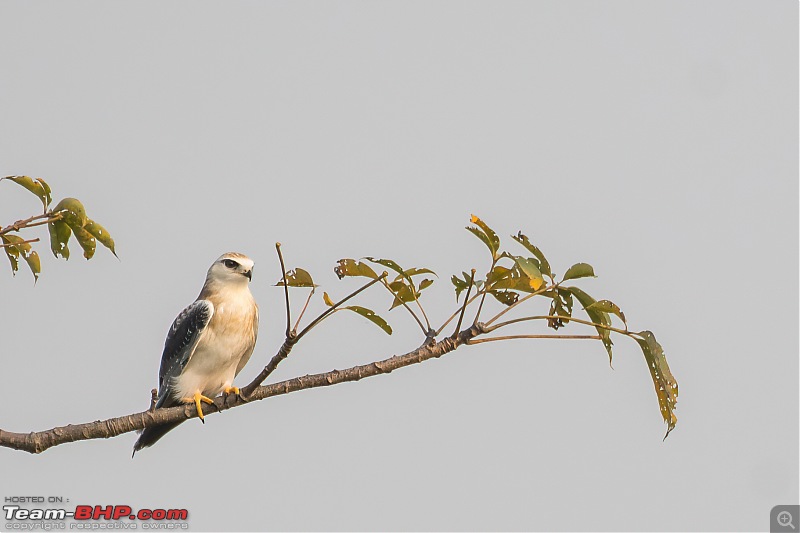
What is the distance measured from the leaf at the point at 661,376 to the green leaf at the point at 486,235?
92cm

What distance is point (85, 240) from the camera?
5121 millimetres

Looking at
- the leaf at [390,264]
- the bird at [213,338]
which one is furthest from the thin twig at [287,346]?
the bird at [213,338]

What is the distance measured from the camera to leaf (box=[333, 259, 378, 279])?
473 centimetres

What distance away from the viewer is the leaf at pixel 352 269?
186 inches

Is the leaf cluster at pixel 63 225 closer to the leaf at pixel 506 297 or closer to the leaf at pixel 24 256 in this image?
the leaf at pixel 24 256

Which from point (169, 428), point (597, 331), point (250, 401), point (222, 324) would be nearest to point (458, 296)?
point (597, 331)

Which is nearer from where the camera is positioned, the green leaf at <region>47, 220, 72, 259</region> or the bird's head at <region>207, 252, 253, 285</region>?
the green leaf at <region>47, 220, 72, 259</region>

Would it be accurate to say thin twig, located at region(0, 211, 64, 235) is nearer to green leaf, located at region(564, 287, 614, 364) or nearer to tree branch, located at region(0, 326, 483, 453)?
tree branch, located at region(0, 326, 483, 453)

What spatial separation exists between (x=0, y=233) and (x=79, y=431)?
1161mm

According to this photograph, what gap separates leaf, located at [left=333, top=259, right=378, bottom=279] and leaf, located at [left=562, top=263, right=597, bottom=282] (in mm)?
1063

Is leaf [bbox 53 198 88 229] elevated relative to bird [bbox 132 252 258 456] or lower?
elevated

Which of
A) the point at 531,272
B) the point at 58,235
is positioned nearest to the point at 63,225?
the point at 58,235

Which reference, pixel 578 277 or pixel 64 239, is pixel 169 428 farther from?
A: pixel 578 277

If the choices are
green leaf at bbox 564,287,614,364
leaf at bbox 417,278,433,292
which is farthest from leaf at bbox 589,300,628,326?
leaf at bbox 417,278,433,292
